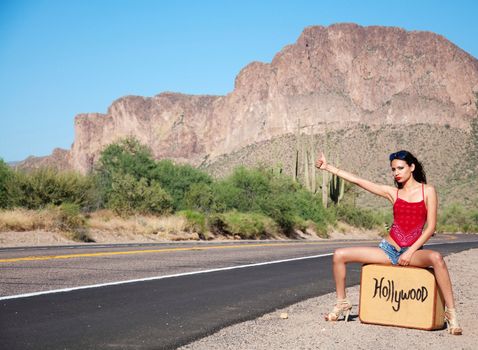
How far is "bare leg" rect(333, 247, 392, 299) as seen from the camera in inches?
291

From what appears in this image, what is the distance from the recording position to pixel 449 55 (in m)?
140

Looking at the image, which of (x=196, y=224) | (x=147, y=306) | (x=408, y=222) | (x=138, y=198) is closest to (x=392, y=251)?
(x=408, y=222)

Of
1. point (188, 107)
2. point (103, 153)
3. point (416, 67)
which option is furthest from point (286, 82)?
point (103, 153)

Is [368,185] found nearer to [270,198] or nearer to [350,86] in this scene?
[270,198]

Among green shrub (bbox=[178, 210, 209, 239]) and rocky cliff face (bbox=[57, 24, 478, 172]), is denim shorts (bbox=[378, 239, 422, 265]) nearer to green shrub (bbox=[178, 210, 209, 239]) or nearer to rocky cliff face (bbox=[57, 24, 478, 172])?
green shrub (bbox=[178, 210, 209, 239])

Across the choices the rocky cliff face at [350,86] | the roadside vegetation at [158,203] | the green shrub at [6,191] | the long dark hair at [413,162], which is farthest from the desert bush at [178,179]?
the rocky cliff face at [350,86]

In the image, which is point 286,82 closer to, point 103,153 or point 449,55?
point 449,55

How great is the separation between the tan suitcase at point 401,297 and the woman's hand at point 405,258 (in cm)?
5

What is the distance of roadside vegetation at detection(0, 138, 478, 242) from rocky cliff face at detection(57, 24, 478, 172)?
63.8m

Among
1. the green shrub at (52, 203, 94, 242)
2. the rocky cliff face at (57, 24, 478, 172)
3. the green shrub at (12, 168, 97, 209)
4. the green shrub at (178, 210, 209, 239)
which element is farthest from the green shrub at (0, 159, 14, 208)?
the rocky cliff face at (57, 24, 478, 172)

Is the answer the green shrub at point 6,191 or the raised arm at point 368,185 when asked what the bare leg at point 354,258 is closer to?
the raised arm at point 368,185

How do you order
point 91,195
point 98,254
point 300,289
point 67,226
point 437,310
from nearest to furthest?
point 437,310, point 300,289, point 98,254, point 67,226, point 91,195

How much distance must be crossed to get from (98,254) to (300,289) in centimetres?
616

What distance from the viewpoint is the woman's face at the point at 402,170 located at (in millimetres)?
7410
